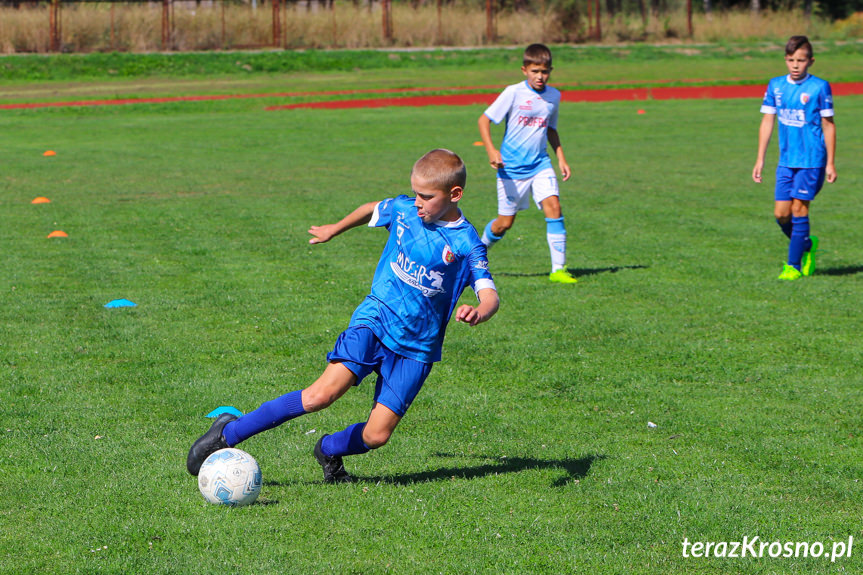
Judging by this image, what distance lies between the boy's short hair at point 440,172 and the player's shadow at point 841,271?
7392 mm

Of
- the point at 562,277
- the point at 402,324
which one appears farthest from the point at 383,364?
the point at 562,277

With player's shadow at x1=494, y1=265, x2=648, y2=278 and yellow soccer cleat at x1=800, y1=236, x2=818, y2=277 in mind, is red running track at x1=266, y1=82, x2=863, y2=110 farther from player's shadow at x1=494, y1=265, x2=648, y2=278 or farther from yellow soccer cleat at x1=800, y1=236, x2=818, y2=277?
yellow soccer cleat at x1=800, y1=236, x2=818, y2=277

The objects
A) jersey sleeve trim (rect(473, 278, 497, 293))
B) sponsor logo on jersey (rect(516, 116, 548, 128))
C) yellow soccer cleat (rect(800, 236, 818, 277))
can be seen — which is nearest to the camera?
jersey sleeve trim (rect(473, 278, 497, 293))

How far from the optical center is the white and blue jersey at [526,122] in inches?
434

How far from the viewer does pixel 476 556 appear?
4707 millimetres

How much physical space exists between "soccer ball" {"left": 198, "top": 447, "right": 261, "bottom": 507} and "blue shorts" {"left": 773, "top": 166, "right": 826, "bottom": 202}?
750cm

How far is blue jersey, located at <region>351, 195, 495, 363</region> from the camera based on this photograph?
5309 millimetres

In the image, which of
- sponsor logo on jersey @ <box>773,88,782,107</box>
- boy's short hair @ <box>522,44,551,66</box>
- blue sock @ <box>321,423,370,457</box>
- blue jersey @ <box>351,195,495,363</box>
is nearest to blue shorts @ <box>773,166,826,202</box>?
sponsor logo on jersey @ <box>773,88,782,107</box>

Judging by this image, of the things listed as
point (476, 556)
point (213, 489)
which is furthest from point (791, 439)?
point (213, 489)

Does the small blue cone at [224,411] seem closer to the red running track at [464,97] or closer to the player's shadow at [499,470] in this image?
the player's shadow at [499,470]

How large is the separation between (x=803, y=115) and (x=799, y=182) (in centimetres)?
69

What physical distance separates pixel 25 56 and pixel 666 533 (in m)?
40.4

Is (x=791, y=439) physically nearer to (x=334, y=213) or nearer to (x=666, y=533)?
(x=666, y=533)

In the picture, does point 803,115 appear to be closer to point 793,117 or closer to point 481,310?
point 793,117
